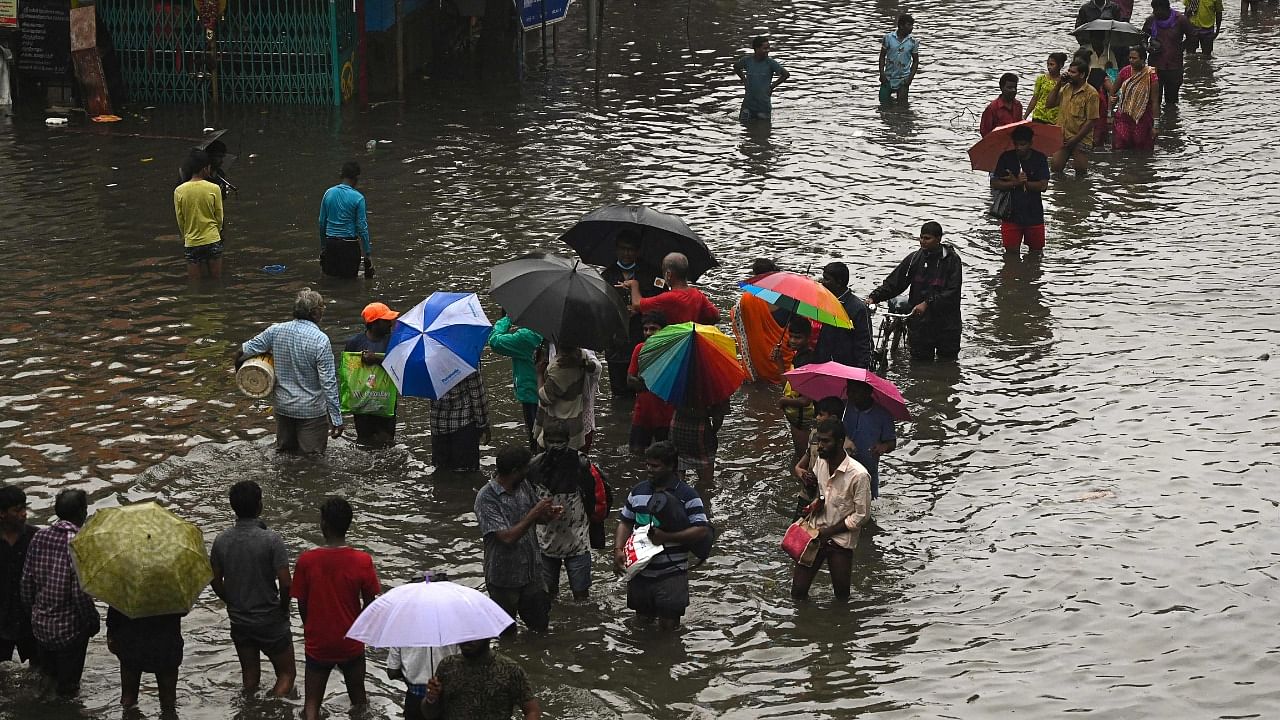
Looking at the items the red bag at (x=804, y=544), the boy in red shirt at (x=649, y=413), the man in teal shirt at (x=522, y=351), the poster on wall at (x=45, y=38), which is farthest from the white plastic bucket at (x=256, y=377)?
the poster on wall at (x=45, y=38)

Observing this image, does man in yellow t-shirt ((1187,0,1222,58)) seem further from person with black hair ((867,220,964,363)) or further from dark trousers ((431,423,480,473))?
dark trousers ((431,423,480,473))

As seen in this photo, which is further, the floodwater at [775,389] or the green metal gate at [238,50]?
the green metal gate at [238,50]

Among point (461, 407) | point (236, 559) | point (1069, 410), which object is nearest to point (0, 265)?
point (461, 407)

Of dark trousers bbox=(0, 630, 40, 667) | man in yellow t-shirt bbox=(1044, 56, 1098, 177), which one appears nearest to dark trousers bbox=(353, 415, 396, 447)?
dark trousers bbox=(0, 630, 40, 667)

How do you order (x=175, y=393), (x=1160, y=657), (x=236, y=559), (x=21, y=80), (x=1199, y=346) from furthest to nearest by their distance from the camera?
(x=21, y=80), (x=1199, y=346), (x=175, y=393), (x=1160, y=657), (x=236, y=559)

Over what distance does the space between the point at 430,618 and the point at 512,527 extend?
6.21 ft

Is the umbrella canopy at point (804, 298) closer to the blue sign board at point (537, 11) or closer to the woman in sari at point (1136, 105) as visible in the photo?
the woman in sari at point (1136, 105)

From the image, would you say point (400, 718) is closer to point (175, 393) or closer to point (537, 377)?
point (537, 377)

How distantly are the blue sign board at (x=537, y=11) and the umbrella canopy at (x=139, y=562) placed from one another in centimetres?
1756

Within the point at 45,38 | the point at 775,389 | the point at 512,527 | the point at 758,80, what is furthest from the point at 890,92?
the point at 512,527

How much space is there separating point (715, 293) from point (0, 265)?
720cm

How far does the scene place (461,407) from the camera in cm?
1056

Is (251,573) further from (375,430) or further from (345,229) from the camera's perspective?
(345,229)

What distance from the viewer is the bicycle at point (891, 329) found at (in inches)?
506
